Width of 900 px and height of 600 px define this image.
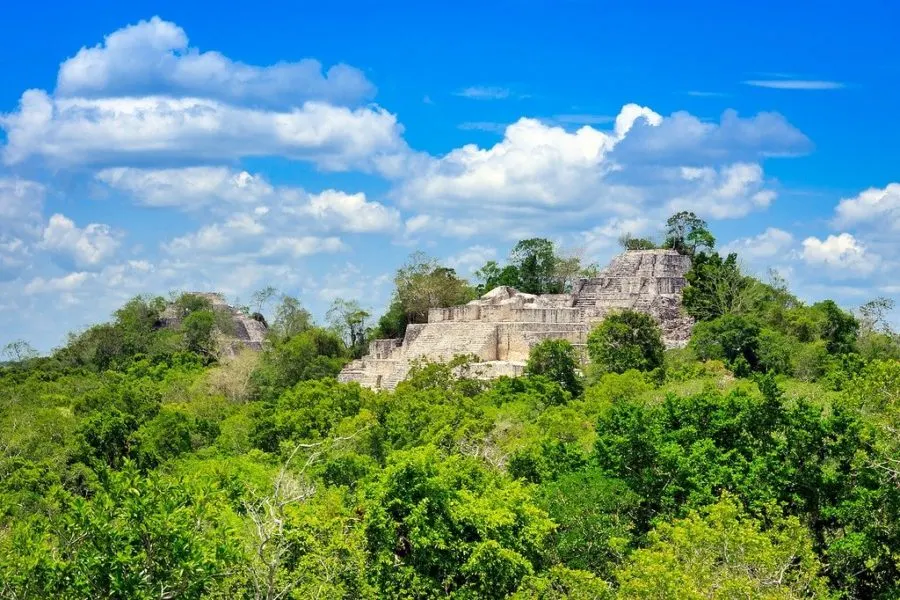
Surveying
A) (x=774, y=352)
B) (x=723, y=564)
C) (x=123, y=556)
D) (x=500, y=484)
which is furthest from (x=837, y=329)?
(x=123, y=556)

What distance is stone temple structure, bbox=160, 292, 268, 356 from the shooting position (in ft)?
213

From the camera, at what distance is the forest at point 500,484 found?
1548 centimetres

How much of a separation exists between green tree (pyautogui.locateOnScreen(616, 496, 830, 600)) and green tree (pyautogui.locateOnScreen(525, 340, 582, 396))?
→ 22060mm

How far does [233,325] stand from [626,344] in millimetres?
30281

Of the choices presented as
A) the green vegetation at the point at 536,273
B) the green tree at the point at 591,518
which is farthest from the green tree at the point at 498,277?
the green tree at the point at 591,518

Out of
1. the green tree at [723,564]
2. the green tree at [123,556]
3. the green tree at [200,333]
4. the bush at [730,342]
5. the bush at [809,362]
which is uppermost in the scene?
the green tree at [200,333]

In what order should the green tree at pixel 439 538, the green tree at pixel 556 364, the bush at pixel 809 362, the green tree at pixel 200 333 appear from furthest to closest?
Answer: the green tree at pixel 200 333 → the green tree at pixel 556 364 → the bush at pixel 809 362 → the green tree at pixel 439 538

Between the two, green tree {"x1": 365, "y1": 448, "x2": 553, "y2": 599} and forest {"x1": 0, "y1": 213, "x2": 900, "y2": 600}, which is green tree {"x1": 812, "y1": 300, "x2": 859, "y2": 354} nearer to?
forest {"x1": 0, "y1": 213, "x2": 900, "y2": 600}

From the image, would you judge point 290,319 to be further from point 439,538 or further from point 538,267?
point 439,538

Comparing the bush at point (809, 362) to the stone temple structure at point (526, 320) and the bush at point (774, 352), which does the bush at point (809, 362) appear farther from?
the stone temple structure at point (526, 320)

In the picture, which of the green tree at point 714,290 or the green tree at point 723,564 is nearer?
the green tree at point 723,564

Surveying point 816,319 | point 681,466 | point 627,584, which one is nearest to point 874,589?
point 681,466

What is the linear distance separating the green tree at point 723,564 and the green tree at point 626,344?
2246 cm

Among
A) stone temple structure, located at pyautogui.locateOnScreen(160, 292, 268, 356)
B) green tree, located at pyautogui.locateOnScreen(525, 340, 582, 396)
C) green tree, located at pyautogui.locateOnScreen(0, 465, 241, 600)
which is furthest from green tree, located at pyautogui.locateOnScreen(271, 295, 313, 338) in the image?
green tree, located at pyautogui.locateOnScreen(0, 465, 241, 600)
